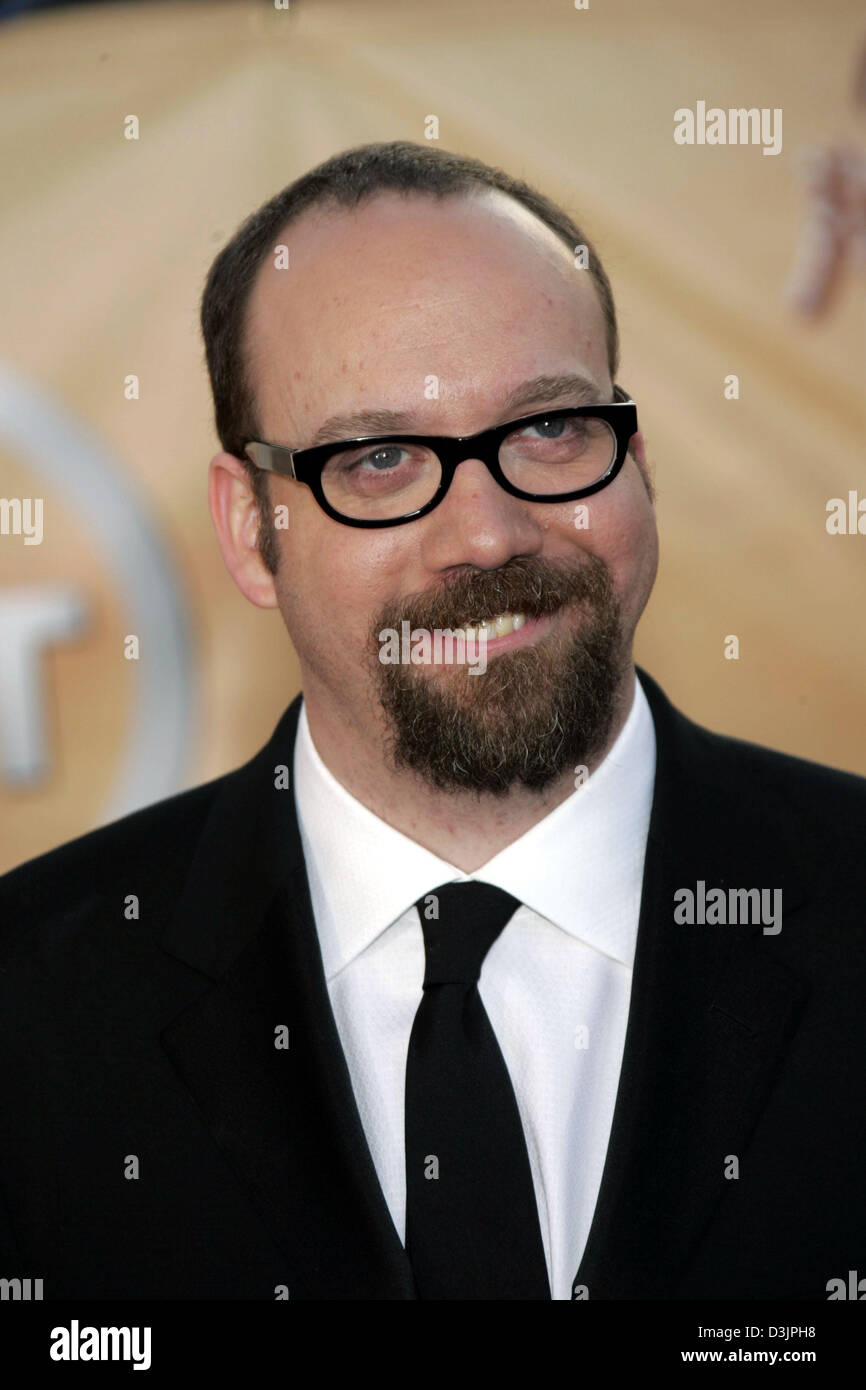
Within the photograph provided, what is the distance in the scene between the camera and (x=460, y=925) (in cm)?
148

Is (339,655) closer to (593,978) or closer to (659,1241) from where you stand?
(593,978)

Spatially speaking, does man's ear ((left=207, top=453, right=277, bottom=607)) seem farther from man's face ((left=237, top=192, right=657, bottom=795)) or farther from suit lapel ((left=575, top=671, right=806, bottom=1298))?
suit lapel ((left=575, top=671, right=806, bottom=1298))

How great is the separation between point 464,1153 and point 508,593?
0.55 m

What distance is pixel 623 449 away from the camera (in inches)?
60.9

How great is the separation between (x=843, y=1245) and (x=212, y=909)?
73cm

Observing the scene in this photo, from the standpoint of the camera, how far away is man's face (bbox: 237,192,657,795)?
1485 millimetres

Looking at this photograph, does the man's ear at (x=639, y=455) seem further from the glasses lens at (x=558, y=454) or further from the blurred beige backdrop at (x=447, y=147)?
the blurred beige backdrop at (x=447, y=147)

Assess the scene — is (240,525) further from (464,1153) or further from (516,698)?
(464,1153)

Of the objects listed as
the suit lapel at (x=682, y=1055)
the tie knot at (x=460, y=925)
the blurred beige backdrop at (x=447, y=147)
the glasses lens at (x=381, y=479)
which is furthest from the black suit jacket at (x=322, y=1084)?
the blurred beige backdrop at (x=447, y=147)

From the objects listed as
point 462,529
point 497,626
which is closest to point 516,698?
point 497,626

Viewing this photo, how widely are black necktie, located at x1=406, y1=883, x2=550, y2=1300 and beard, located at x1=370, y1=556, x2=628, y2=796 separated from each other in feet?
0.58

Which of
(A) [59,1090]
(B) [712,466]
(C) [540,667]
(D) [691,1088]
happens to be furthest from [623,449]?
(B) [712,466]

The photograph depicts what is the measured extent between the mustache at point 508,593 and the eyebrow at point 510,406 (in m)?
0.16

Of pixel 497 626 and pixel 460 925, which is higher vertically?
pixel 497 626
